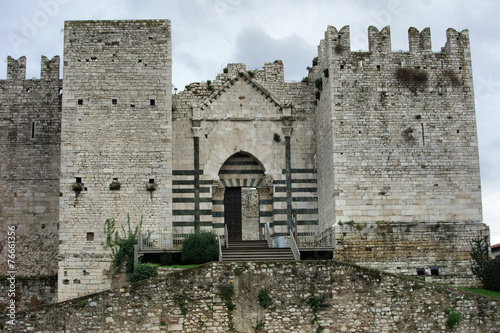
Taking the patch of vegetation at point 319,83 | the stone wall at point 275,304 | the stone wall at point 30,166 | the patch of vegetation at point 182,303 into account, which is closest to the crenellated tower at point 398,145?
Result: the patch of vegetation at point 319,83

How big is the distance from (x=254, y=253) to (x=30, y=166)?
33.4 feet

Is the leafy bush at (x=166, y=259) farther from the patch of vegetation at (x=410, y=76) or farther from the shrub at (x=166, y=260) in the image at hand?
the patch of vegetation at (x=410, y=76)

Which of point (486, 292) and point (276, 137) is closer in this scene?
point (486, 292)

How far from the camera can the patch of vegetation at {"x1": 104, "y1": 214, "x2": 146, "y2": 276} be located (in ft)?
89.6

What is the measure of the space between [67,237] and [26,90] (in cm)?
751

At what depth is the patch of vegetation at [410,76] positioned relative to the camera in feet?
94.9

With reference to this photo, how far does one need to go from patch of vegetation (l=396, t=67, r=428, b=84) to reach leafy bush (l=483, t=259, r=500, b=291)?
6.86 meters

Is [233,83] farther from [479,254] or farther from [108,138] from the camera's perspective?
[479,254]

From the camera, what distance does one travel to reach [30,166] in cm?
3150

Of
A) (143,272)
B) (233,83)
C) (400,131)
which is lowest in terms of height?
(143,272)

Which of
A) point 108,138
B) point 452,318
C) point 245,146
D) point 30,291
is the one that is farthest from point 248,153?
point 452,318

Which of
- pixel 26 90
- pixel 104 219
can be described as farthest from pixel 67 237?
pixel 26 90

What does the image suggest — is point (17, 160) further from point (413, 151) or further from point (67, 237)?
point (413, 151)

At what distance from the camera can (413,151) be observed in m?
28.3
